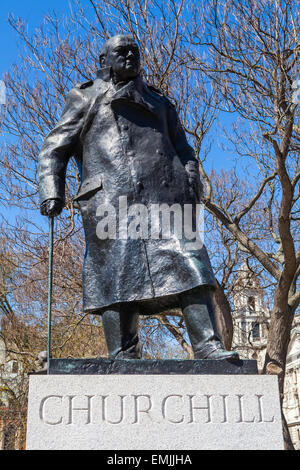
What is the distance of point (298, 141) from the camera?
1244 centimetres

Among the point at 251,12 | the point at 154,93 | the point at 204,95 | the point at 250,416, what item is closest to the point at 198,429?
the point at 250,416

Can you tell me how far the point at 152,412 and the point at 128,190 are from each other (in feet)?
4.98

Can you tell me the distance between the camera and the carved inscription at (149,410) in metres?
3.12

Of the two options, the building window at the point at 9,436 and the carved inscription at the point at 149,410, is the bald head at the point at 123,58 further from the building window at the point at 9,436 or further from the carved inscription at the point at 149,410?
the building window at the point at 9,436

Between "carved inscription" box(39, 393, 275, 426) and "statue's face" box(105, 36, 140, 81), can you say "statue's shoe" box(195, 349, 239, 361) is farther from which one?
"statue's face" box(105, 36, 140, 81)

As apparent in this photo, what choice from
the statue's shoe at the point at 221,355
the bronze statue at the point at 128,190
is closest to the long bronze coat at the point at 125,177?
the bronze statue at the point at 128,190

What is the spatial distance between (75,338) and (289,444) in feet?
28.6

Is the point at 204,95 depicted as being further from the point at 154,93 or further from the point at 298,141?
the point at 154,93

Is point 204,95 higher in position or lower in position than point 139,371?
higher

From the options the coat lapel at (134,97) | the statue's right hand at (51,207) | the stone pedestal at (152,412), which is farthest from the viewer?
the coat lapel at (134,97)

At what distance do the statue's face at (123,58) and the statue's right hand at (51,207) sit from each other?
41.7 inches

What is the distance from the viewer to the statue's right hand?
401cm

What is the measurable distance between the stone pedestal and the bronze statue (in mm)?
301

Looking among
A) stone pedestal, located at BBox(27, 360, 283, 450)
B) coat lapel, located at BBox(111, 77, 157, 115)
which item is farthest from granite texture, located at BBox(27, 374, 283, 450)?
coat lapel, located at BBox(111, 77, 157, 115)
